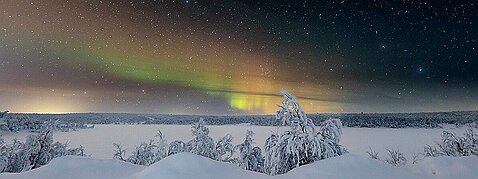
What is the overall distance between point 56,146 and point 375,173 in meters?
22.1

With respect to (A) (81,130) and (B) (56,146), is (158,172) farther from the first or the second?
(A) (81,130)

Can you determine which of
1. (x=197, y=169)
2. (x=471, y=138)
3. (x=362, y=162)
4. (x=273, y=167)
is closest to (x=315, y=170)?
(x=362, y=162)

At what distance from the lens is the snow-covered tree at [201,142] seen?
23.6m

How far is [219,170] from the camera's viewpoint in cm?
517

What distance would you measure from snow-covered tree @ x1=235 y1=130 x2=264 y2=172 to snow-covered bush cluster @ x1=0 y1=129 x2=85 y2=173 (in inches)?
490

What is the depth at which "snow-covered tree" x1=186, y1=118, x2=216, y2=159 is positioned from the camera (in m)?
23.6

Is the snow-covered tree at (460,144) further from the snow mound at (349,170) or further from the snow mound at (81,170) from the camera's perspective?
the snow mound at (81,170)

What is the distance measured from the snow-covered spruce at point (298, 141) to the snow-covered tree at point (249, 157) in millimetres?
6037

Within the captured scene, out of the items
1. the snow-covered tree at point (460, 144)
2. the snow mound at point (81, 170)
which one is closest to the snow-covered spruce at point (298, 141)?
the snow mound at point (81, 170)

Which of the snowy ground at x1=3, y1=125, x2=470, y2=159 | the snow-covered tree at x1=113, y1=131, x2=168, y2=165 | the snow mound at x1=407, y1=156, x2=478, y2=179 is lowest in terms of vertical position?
the snowy ground at x1=3, y1=125, x2=470, y2=159

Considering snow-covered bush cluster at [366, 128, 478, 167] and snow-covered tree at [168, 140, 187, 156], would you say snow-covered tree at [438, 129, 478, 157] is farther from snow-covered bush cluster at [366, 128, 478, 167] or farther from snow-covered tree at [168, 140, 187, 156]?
snow-covered tree at [168, 140, 187, 156]

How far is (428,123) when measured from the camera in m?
81.0

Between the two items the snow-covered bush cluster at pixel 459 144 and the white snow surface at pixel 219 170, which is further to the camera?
the snow-covered bush cluster at pixel 459 144

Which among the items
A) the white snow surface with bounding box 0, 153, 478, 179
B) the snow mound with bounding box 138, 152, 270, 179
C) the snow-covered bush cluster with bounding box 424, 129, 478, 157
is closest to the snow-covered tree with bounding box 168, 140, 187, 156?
the snow-covered bush cluster with bounding box 424, 129, 478, 157
